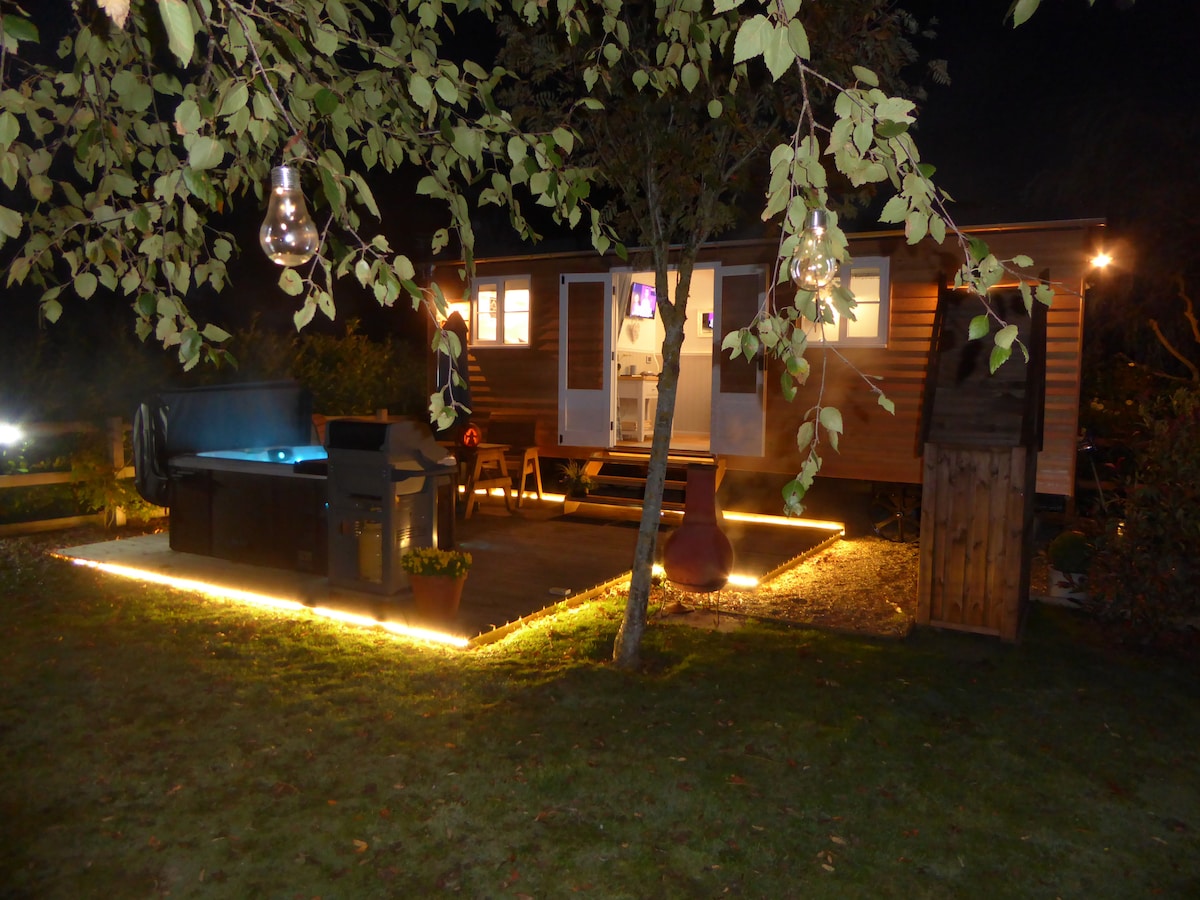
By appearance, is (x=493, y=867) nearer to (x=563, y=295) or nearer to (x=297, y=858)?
(x=297, y=858)

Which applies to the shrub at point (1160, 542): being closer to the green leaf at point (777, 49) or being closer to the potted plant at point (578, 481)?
the green leaf at point (777, 49)

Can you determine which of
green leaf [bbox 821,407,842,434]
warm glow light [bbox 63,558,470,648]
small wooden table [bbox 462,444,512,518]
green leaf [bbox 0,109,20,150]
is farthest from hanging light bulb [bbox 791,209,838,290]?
small wooden table [bbox 462,444,512,518]

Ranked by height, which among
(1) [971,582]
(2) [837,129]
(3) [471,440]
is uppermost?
(2) [837,129]

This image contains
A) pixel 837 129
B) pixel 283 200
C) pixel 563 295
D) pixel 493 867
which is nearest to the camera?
pixel 837 129

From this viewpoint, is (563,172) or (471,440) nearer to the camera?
(563,172)

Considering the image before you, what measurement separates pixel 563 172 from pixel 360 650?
10.9 feet

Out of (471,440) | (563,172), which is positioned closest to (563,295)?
(471,440)

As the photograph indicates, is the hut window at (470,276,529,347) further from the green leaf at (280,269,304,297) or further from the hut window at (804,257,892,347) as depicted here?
the green leaf at (280,269,304,297)

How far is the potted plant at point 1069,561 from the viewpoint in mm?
6618

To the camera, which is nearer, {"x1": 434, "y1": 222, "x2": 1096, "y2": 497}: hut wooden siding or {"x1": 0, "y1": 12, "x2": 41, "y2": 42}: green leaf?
{"x1": 0, "y1": 12, "x2": 41, "y2": 42}: green leaf

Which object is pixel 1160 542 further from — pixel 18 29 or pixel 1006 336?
pixel 18 29

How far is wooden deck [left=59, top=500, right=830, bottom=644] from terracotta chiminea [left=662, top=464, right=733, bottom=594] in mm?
776

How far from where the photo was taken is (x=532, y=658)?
16.7 feet

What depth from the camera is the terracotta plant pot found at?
5434 mm
